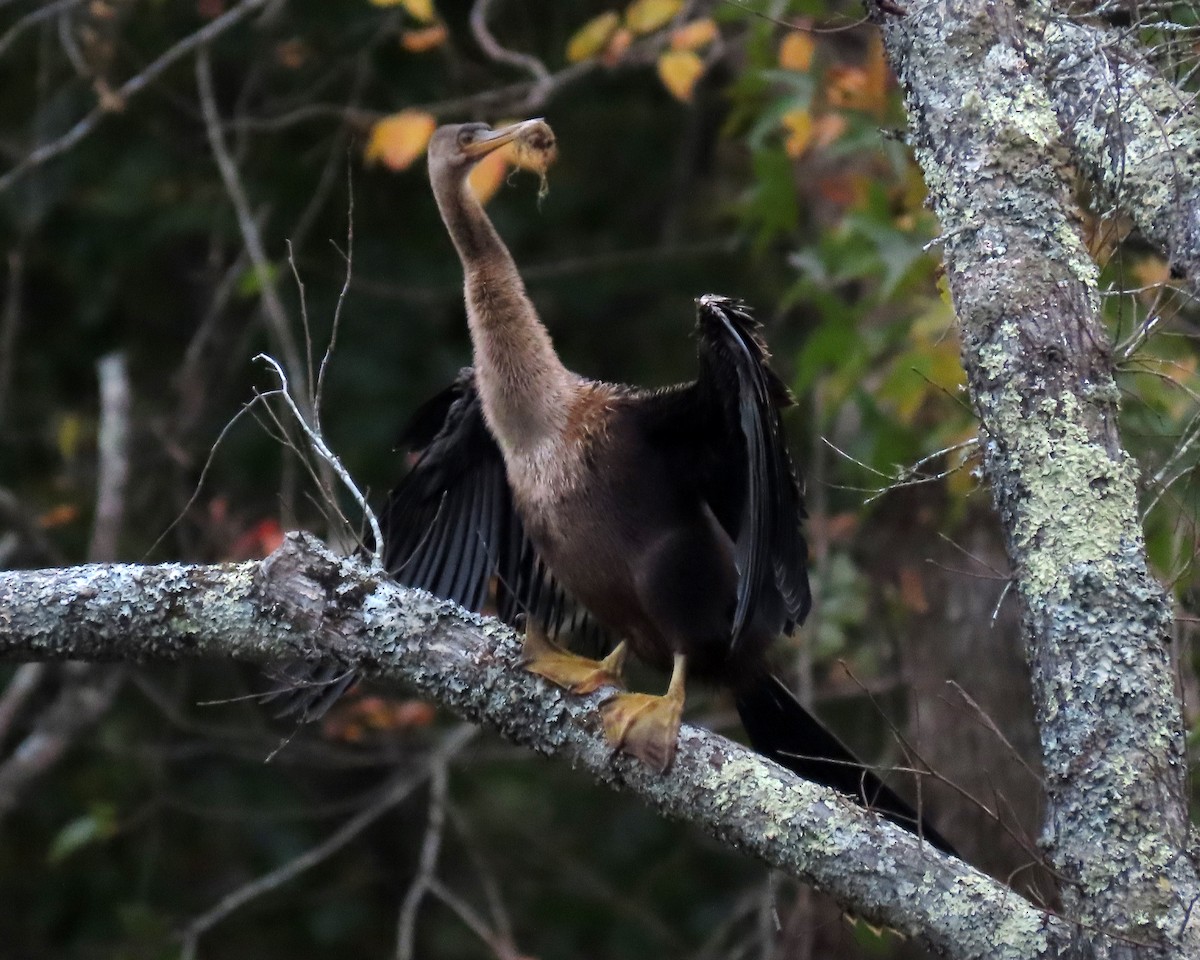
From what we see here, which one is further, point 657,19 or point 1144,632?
point 657,19

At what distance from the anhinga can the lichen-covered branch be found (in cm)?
47

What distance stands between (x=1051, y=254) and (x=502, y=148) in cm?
183

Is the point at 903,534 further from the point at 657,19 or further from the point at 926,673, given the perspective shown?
the point at 657,19

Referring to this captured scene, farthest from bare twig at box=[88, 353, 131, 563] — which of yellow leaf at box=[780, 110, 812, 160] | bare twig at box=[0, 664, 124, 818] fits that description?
yellow leaf at box=[780, 110, 812, 160]

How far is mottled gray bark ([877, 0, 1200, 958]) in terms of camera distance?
2.08 meters

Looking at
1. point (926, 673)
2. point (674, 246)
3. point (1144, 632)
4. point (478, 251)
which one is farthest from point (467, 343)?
point (1144, 632)

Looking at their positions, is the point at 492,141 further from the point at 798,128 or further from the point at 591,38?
the point at 591,38

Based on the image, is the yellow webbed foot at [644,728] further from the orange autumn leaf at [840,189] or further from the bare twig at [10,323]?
the bare twig at [10,323]

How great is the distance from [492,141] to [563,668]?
1507 mm

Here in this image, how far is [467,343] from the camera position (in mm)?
6555

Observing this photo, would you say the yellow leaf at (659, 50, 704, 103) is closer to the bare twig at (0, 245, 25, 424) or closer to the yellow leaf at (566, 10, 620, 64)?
the yellow leaf at (566, 10, 620, 64)

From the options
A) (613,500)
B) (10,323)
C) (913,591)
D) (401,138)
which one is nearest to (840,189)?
(913,591)

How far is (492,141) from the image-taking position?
371cm

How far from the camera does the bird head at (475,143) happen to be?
368 centimetres
